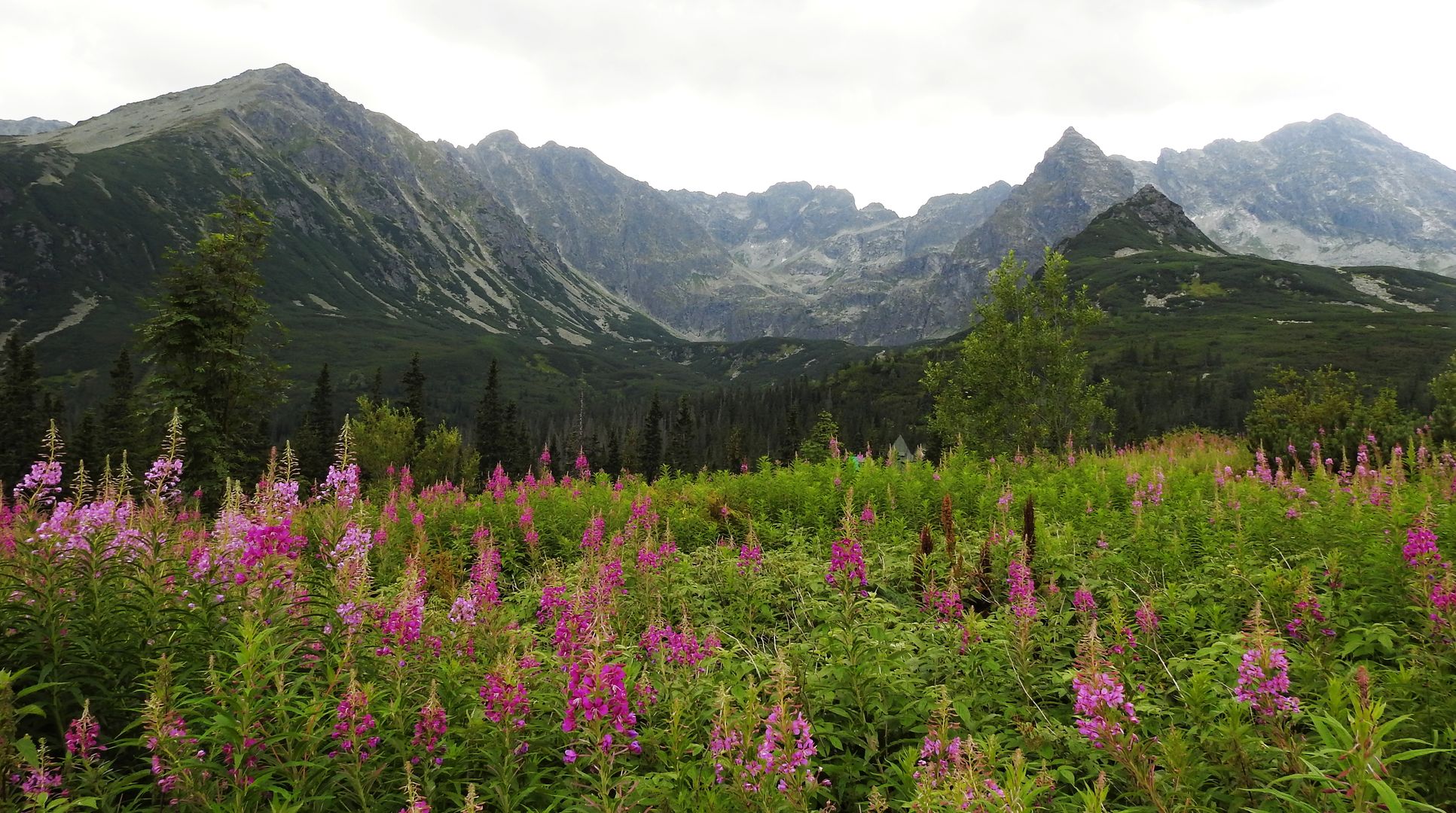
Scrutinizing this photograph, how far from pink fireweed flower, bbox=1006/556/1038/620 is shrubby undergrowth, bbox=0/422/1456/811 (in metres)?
0.08

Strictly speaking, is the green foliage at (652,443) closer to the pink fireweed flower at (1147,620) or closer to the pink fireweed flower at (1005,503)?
the pink fireweed flower at (1005,503)

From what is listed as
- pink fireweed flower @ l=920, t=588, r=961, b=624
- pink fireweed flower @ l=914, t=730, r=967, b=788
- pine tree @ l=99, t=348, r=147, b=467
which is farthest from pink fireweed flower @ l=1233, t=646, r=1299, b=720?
pine tree @ l=99, t=348, r=147, b=467

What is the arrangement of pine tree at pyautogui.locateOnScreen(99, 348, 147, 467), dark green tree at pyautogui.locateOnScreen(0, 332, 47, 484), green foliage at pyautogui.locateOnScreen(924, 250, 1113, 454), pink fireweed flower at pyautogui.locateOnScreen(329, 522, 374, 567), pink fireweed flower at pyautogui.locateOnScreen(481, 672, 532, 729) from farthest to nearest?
dark green tree at pyautogui.locateOnScreen(0, 332, 47, 484) < pine tree at pyautogui.locateOnScreen(99, 348, 147, 467) < green foliage at pyautogui.locateOnScreen(924, 250, 1113, 454) < pink fireweed flower at pyautogui.locateOnScreen(329, 522, 374, 567) < pink fireweed flower at pyautogui.locateOnScreen(481, 672, 532, 729)

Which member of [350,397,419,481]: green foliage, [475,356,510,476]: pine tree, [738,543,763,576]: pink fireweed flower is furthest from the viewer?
[475,356,510,476]: pine tree

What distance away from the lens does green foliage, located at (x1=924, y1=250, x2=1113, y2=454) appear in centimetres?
2350

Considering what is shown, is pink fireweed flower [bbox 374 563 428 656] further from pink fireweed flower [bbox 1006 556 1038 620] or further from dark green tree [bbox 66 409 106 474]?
dark green tree [bbox 66 409 106 474]

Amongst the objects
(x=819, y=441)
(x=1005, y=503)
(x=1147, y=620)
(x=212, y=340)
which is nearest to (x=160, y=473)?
(x=1147, y=620)

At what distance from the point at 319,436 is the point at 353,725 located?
6848cm

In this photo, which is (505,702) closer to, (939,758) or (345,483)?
(939,758)

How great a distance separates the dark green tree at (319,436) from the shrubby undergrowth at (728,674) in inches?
2352

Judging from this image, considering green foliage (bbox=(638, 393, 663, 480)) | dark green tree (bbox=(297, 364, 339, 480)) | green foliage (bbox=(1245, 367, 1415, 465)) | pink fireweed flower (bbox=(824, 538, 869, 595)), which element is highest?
pink fireweed flower (bbox=(824, 538, 869, 595))

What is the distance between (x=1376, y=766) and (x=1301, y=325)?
252 metres

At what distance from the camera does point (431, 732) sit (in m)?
3.68

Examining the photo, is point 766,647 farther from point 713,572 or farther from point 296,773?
point 296,773
